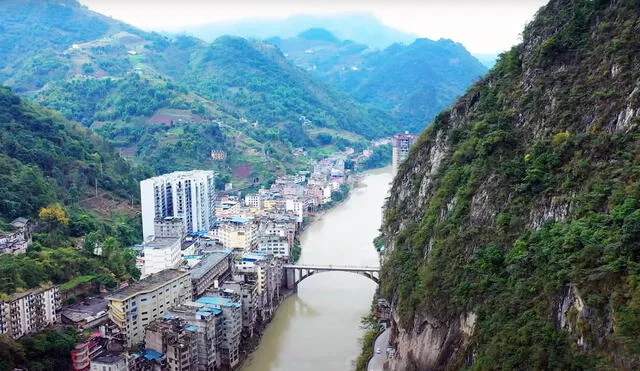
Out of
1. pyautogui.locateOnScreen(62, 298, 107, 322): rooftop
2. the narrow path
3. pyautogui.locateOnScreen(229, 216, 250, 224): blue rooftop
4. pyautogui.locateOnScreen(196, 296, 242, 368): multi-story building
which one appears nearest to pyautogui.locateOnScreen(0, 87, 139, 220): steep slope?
pyautogui.locateOnScreen(229, 216, 250, 224): blue rooftop

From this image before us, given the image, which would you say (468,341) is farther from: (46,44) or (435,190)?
(46,44)

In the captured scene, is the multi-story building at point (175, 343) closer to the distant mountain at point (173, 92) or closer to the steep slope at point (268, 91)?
the distant mountain at point (173, 92)

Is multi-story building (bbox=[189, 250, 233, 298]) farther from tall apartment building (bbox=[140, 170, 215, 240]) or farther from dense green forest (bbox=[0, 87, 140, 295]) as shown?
tall apartment building (bbox=[140, 170, 215, 240])

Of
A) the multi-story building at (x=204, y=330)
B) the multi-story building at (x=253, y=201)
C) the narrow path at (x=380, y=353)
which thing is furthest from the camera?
the multi-story building at (x=253, y=201)

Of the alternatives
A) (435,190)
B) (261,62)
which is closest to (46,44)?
(261,62)

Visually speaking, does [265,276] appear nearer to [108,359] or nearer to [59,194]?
[108,359]

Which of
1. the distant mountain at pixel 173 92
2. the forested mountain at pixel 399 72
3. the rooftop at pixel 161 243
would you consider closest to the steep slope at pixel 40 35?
the distant mountain at pixel 173 92
